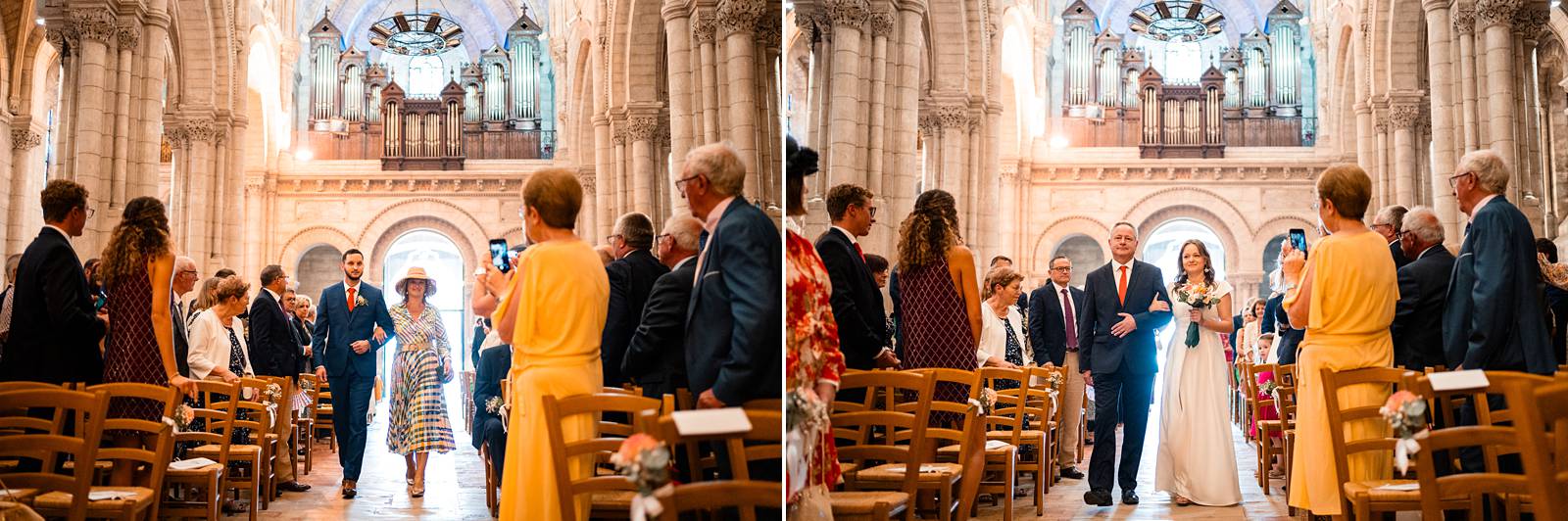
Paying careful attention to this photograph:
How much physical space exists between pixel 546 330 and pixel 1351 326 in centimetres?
280

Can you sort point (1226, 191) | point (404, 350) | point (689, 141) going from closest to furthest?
point (689, 141)
point (404, 350)
point (1226, 191)

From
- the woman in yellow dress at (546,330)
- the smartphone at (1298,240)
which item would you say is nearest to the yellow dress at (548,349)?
the woman in yellow dress at (546,330)

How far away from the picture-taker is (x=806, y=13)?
402 centimetres

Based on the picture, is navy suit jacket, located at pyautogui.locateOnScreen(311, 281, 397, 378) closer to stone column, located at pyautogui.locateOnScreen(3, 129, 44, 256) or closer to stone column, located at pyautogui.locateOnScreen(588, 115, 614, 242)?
stone column, located at pyautogui.locateOnScreen(3, 129, 44, 256)

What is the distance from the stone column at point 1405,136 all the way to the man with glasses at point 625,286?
1575 cm

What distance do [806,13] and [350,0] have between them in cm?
543

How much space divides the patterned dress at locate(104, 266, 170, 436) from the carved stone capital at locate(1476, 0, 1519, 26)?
9.75m

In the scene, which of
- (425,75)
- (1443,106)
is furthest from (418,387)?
(1443,106)

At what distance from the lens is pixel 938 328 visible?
5.58 m

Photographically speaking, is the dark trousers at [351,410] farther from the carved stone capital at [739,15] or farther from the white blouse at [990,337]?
the carved stone capital at [739,15]

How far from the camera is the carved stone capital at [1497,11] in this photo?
10352 millimetres

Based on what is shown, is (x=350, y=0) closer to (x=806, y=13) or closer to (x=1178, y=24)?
(x=806, y=13)

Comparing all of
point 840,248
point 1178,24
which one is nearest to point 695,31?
point 840,248

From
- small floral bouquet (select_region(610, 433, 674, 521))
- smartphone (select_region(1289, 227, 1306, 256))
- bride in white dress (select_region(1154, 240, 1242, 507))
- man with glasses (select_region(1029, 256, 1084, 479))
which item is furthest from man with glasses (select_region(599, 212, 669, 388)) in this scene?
man with glasses (select_region(1029, 256, 1084, 479))
